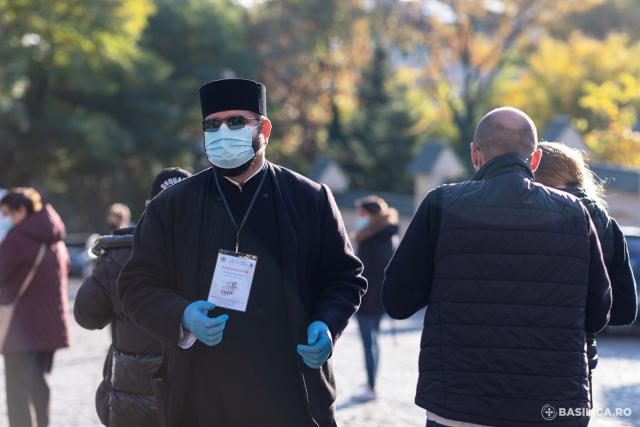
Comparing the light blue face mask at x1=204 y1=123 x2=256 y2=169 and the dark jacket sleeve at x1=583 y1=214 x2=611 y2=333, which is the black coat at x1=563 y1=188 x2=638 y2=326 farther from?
the light blue face mask at x1=204 y1=123 x2=256 y2=169

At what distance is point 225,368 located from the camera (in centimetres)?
396

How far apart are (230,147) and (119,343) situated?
153 centimetres

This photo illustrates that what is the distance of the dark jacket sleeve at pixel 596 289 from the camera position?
3926 mm

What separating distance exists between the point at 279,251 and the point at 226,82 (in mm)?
654

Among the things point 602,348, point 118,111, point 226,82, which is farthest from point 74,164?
point 226,82

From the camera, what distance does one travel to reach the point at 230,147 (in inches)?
164

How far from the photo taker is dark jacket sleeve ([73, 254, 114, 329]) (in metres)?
5.33

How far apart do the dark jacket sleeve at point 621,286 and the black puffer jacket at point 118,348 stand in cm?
203

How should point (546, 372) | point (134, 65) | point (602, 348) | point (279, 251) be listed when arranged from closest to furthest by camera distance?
1. point (546, 372)
2. point (279, 251)
3. point (602, 348)
4. point (134, 65)

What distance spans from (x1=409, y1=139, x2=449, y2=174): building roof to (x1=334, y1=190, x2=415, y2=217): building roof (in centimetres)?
125

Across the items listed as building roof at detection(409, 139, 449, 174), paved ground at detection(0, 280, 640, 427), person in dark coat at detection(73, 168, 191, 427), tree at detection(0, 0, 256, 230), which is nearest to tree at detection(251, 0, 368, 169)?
tree at detection(0, 0, 256, 230)

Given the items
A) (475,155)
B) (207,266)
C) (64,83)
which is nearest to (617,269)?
(475,155)

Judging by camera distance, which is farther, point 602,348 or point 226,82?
point 602,348

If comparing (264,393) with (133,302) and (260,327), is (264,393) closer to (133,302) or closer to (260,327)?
(260,327)
